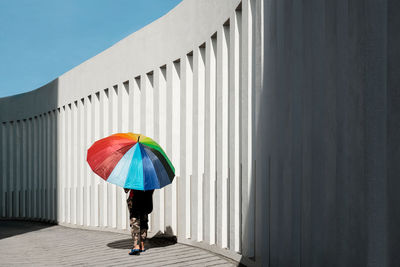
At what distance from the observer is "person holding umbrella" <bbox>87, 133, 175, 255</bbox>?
1003cm

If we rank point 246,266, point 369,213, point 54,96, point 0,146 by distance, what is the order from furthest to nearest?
1. point 0,146
2. point 54,96
3. point 246,266
4. point 369,213

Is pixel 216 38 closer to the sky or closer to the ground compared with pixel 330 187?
closer to the sky

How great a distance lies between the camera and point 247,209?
369 inches

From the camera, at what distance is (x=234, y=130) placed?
1030cm

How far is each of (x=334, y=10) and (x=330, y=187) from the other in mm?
1561

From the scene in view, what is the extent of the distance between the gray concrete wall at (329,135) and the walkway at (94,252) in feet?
6.77

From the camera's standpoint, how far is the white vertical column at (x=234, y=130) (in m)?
10.0

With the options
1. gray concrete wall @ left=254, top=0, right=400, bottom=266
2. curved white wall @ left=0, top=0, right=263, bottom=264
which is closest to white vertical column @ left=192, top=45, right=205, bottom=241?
curved white wall @ left=0, top=0, right=263, bottom=264

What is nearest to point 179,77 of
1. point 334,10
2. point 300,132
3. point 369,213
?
Result: point 300,132

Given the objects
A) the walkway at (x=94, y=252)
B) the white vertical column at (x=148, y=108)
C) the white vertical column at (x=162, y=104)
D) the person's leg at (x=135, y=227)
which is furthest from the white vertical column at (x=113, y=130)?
the person's leg at (x=135, y=227)

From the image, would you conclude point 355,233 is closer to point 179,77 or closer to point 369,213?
point 369,213

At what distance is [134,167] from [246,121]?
76.0 inches

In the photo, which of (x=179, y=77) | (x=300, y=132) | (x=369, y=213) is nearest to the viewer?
(x=369, y=213)

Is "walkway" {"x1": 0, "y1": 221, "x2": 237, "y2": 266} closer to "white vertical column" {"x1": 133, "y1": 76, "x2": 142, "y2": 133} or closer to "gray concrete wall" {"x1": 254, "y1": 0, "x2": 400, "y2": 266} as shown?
"gray concrete wall" {"x1": 254, "y1": 0, "x2": 400, "y2": 266}
